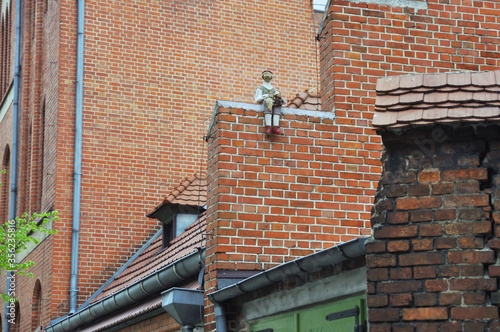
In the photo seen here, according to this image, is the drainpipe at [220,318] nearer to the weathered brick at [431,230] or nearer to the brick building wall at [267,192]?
the brick building wall at [267,192]

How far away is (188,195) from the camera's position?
49.1 feet

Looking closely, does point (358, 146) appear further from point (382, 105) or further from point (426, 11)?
point (382, 105)

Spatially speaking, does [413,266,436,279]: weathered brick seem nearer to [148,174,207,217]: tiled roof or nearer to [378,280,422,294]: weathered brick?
[378,280,422,294]: weathered brick

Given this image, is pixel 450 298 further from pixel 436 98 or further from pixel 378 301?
pixel 436 98

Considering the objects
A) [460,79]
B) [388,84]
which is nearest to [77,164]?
[388,84]

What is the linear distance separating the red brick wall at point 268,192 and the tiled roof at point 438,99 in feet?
12.4

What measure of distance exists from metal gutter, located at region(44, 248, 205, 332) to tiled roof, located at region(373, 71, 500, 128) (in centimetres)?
465

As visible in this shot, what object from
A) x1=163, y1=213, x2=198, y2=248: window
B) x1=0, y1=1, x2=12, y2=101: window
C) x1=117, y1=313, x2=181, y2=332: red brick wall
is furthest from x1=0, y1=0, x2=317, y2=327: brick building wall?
x1=0, y1=1, x2=12, y2=101: window

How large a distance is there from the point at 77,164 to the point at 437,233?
40.0 feet

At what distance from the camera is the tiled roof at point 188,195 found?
1468cm

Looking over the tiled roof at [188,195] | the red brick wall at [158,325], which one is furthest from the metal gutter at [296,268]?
the tiled roof at [188,195]

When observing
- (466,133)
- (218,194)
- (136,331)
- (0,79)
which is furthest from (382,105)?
(0,79)

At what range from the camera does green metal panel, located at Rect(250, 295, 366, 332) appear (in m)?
6.85

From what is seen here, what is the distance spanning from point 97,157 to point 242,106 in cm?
799
